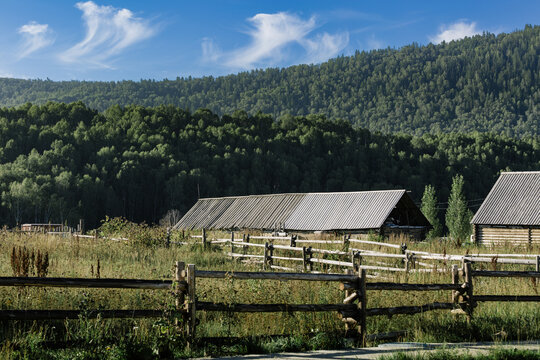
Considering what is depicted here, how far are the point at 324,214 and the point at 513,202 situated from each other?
12.7 meters

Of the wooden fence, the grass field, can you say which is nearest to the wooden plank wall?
the wooden fence

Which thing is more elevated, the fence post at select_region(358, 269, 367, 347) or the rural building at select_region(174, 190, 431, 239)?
the rural building at select_region(174, 190, 431, 239)

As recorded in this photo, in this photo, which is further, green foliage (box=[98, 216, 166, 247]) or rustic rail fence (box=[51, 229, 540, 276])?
green foliage (box=[98, 216, 166, 247])

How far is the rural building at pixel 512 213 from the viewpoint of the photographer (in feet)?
126

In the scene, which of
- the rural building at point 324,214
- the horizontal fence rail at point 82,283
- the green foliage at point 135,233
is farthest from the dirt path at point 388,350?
the rural building at point 324,214

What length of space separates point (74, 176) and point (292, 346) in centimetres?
8439

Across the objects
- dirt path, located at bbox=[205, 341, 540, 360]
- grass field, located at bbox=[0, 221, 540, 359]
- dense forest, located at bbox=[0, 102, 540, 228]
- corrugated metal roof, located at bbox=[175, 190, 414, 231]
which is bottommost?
dirt path, located at bbox=[205, 341, 540, 360]

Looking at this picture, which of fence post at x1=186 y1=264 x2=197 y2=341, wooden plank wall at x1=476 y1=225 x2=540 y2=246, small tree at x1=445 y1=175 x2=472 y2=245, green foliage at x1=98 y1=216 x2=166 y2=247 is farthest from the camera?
small tree at x1=445 y1=175 x2=472 y2=245

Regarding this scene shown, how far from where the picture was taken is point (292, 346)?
29.0 feet

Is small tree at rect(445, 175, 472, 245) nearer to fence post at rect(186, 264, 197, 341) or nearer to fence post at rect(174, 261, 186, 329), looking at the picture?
fence post at rect(174, 261, 186, 329)

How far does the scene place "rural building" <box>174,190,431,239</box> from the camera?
4178 centimetres

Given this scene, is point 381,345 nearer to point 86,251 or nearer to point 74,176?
point 86,251

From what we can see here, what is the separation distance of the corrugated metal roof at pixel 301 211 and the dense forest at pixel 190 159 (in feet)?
112

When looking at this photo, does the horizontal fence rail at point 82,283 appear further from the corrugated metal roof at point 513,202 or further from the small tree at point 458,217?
the small tree at point 458,217
